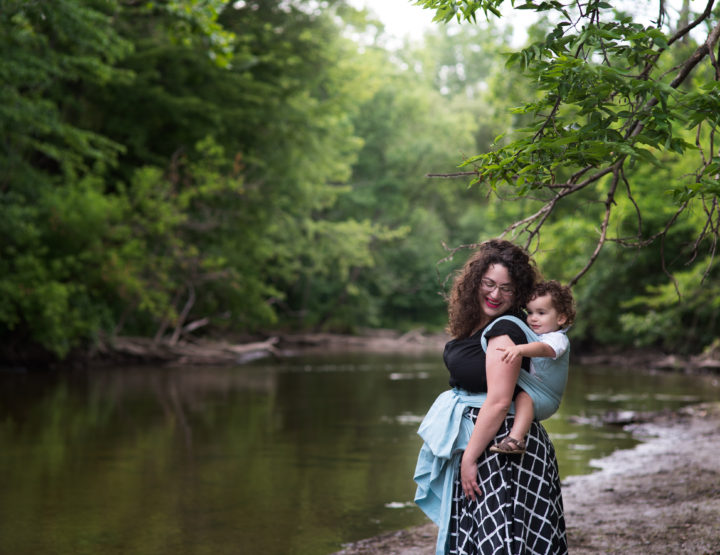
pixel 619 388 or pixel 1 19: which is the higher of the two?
pixel 1 19

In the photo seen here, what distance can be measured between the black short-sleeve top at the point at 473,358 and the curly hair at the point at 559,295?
245 millimetres

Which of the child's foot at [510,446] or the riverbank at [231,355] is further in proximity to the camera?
the riverbank at [231,355]

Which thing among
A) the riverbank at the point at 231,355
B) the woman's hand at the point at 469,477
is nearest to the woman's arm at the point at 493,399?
the woman's hand at the point at 469,477

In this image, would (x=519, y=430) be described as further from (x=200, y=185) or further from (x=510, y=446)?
(x=200, y=185)

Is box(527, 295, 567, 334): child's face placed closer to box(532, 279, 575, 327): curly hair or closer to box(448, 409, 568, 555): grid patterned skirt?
box(532, 279, 575, 327): curly hair

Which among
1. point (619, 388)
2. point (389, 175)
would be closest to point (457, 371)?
point (619, 388)

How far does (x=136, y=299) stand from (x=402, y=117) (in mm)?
26174

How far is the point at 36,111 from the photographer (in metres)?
15.9

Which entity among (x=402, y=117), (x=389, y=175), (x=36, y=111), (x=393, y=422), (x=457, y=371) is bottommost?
(x=393, y=422)

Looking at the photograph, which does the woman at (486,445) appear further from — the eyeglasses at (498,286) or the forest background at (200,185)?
the forest background at (200,185)

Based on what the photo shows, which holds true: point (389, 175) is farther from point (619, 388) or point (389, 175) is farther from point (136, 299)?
point (619, 388)

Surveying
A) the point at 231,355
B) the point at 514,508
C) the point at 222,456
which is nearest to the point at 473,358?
the point at 514,508

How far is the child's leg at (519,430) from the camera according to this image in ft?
11.1

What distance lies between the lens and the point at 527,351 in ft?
11.1
